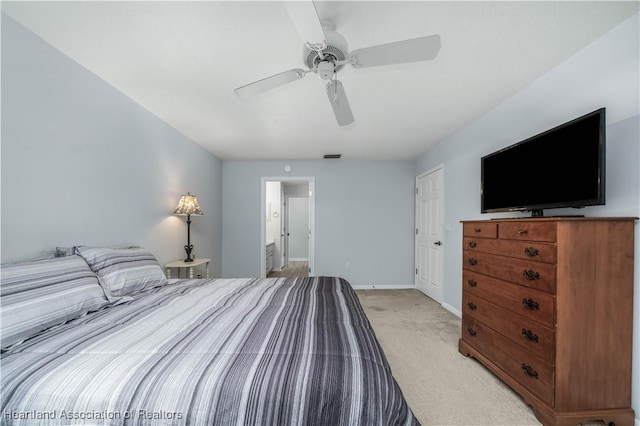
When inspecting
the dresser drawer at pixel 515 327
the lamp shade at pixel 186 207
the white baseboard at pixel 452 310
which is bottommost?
the white baseboard at pixel 452 310

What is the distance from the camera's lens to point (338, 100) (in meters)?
1.65

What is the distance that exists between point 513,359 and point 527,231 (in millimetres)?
886

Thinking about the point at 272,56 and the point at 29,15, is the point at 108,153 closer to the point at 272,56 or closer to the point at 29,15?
the point at 29,15

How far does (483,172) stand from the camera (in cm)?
225

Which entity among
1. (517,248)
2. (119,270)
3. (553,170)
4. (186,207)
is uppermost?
(553,170)

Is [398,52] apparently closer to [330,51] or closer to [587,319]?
[330,51]

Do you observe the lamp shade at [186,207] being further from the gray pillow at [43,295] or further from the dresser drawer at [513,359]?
the dresser drawer at [513,359]

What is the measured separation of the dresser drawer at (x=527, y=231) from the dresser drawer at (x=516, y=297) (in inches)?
12.7

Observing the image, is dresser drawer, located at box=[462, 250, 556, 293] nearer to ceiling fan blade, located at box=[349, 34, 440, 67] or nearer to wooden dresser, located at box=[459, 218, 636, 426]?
wooden dresser, located at box=[459, 218, 636, 426]

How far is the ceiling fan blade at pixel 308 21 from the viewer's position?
3.17 ft

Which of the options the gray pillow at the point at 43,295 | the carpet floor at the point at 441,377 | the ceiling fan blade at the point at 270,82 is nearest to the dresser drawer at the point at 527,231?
the carpet floor at the point at 441,377

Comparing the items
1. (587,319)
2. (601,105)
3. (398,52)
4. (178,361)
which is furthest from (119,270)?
(601,105)

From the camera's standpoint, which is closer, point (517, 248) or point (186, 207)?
point (517, 248)

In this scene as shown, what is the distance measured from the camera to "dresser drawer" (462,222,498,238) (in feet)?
A: 5.85
